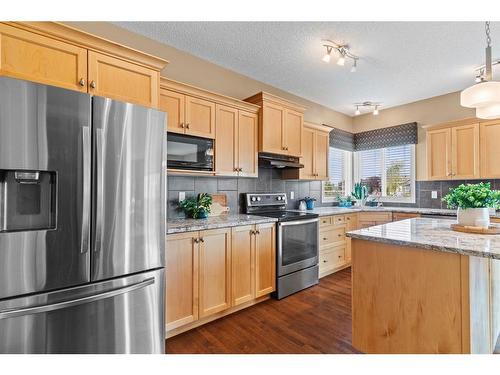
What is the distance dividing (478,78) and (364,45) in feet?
5.80

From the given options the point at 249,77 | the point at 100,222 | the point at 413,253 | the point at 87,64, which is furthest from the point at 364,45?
the point at 100,222

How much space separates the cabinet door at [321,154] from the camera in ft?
12.7

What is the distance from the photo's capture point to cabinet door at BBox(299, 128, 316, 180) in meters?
3.63

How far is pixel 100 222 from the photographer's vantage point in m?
1.41

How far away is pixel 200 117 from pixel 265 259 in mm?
1606

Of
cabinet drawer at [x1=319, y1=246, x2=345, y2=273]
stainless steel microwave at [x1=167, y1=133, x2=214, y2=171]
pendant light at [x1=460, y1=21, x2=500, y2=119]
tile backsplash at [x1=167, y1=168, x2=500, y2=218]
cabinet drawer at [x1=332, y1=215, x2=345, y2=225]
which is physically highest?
pendant light at [x1=460, y1=21, x2=500, y2=119]

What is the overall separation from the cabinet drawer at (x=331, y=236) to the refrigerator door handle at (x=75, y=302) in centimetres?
242

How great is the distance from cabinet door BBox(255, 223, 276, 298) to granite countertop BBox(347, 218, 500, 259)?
110 cm

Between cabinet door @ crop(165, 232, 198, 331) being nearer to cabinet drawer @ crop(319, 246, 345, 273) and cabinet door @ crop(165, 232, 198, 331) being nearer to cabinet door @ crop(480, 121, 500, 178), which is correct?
cabinet drawer @ crop(319, 246, 345, 273)

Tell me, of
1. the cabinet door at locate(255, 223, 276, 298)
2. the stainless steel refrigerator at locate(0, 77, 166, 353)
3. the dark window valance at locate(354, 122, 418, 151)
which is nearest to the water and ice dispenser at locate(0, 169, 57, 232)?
the stainless steel refrigerator at locate(0, 77, 166, 353)

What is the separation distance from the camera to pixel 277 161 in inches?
126

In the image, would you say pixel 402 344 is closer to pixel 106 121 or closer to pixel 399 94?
pixel 106 121

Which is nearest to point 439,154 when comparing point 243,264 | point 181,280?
point 243,264

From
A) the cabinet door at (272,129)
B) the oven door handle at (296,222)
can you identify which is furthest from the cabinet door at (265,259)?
the cabinet door at (272,129)
